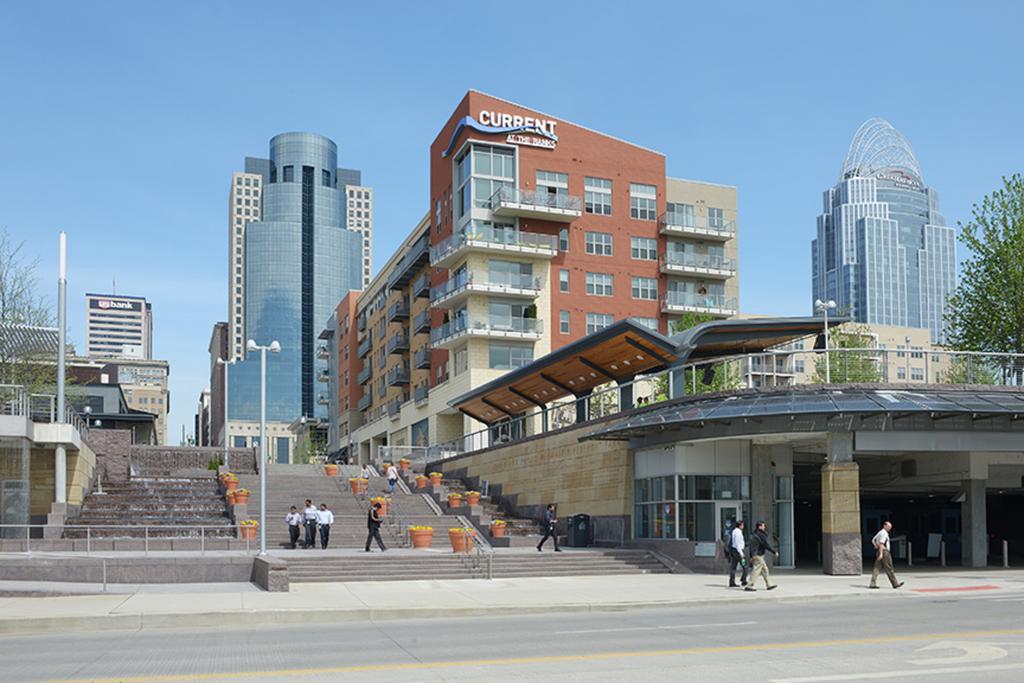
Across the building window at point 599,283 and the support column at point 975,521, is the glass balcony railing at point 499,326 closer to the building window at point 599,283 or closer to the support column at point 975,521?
the building window at point 599,283

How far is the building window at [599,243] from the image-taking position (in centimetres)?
8019

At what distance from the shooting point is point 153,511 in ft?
146

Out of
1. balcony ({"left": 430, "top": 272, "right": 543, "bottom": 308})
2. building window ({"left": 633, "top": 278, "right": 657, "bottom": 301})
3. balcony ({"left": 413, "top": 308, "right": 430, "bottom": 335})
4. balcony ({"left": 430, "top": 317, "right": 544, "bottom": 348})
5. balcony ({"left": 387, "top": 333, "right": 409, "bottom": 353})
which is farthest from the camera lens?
balcony ({"left": 387, "top": 333, "right": 409, "bottom": 353})

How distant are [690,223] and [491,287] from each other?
57.5 feet

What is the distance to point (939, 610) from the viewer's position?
2238 centimetres

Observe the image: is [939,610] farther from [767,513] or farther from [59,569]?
[59,569]

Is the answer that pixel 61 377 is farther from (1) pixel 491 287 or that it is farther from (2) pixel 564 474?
(1) pixel 491 287

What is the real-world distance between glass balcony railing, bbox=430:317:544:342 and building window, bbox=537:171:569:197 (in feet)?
30.4

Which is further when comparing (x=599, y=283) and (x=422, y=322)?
(x=422, y=322)

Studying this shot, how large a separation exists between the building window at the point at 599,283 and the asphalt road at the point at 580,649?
188ft

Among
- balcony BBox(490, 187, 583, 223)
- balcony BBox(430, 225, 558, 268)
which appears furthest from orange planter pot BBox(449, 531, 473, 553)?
balcony BBox(490, 187, 583, 223)

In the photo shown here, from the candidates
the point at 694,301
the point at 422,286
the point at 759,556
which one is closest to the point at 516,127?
the point at 422,286

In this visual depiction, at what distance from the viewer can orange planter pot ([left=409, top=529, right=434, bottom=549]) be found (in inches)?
1583

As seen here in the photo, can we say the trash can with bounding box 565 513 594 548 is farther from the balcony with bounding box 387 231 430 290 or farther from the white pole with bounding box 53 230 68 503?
the balcony with bounding box 387 231 430 290
